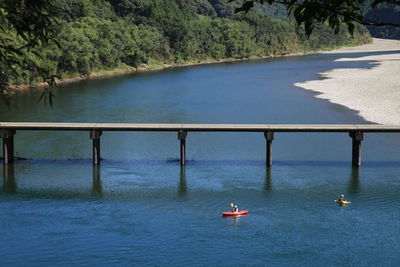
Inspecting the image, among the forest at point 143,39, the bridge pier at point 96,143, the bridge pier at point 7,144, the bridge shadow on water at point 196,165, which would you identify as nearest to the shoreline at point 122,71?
the forest at point 143,39

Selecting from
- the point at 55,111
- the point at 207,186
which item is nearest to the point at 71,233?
the point at 207,186

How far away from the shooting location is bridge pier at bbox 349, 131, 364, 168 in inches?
1563

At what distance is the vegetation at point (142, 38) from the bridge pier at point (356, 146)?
144ft

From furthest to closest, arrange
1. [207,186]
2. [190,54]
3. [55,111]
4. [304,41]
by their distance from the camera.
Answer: [304,41] → [190,54] → [55,111] → [207,186]

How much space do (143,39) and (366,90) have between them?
5810 cm

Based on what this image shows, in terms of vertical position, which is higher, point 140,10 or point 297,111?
point 140,10

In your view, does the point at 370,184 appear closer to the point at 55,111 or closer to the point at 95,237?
the point at 95,237

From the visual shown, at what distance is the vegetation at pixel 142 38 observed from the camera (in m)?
92.6

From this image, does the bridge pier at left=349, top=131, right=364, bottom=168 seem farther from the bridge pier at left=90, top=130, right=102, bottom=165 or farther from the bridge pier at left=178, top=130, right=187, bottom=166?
the bridge pier at left=90, top=130, right=102, bottom=165

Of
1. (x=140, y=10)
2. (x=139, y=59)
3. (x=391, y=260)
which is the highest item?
(x=140, y=10)

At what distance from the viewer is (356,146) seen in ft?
132

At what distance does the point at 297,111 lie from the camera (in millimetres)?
64750

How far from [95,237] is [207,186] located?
1001 centimetres

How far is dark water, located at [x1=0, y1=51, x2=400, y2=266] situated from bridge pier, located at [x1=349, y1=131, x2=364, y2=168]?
666 millimetres
